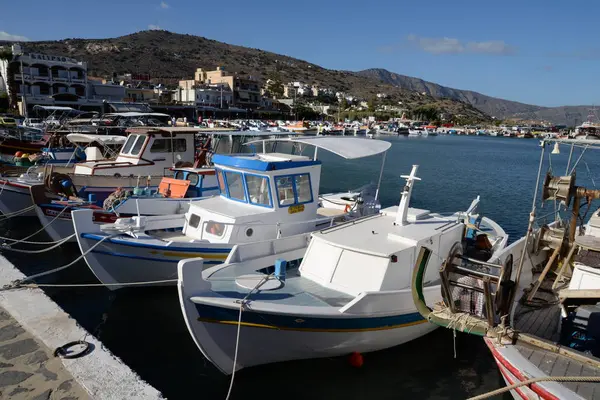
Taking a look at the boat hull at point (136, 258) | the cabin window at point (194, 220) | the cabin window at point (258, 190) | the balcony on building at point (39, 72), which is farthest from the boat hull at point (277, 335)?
the balcony on building at point (39, 72)

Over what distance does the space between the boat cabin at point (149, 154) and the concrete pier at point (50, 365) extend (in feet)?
41.2

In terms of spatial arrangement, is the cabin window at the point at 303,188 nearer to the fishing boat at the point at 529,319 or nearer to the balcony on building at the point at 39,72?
the fishing boat at the point at 529,319

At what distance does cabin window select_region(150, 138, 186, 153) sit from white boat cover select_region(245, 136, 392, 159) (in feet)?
26.2

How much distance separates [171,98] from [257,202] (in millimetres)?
89009

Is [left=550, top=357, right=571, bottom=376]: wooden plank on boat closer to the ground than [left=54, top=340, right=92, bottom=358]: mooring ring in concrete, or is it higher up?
closer to the ground

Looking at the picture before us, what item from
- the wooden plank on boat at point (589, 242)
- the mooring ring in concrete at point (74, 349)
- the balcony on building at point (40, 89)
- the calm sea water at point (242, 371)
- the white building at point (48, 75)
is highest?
the white building at point (48, 75)

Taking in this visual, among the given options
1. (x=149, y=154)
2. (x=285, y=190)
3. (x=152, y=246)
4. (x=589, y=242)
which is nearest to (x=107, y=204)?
(x=152, y=246)

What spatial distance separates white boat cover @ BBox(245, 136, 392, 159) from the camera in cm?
1248

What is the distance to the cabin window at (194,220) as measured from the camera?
12.4m

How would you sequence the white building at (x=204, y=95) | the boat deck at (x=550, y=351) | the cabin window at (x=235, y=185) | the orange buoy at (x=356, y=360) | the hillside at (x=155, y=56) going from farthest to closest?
the hillside at (x=155, y=56)
the white building at (x=204, y=95)
the cabin window at (x=235, y=185)
the orange buoy at (x=356, y=360)
the boat deck at (x=550, y=351)

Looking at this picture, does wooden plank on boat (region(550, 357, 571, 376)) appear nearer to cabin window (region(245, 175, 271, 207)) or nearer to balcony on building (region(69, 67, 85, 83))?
cabin window (region(245, 175, 271, 207))

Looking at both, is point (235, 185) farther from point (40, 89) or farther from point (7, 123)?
point (40, 89)

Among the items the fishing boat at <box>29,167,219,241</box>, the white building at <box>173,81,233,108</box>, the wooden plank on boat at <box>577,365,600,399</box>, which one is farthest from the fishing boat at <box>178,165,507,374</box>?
the white building at <box>173,81,233,108</box>

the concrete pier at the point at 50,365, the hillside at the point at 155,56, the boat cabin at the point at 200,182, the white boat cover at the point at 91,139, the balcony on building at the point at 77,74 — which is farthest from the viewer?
the hillside at the point at 155,56
